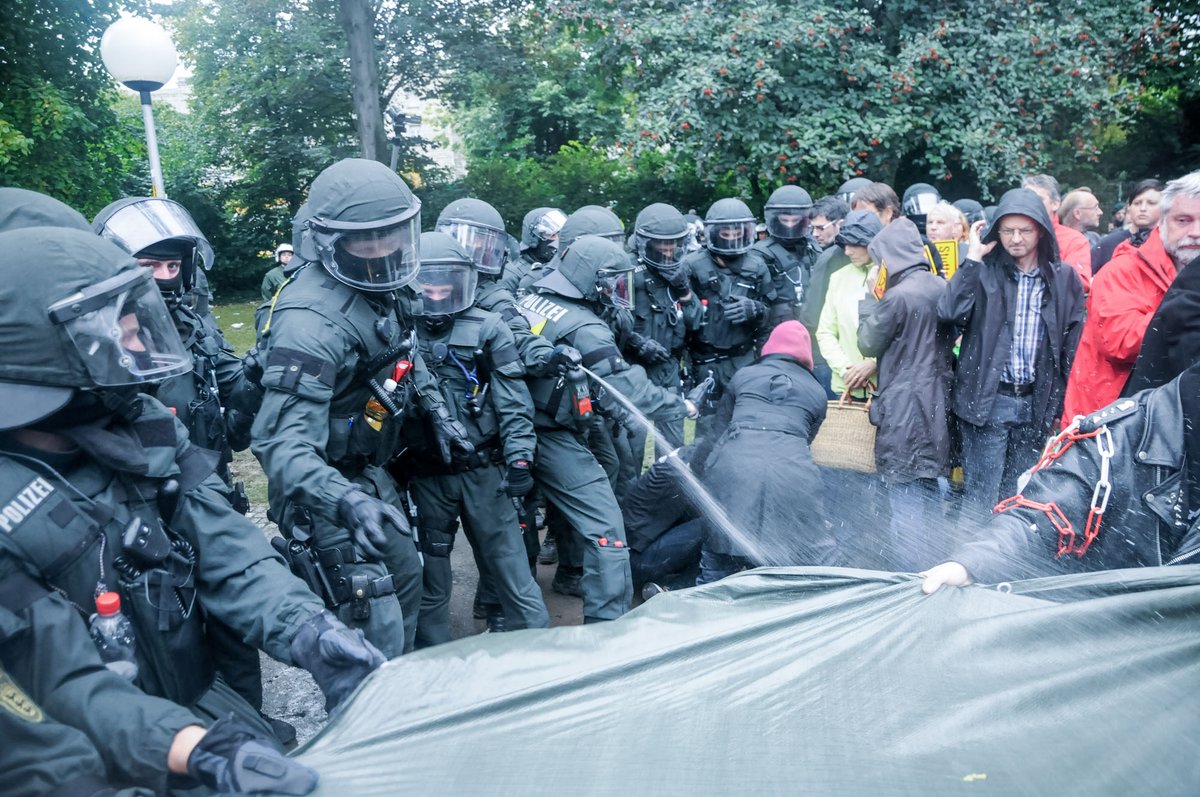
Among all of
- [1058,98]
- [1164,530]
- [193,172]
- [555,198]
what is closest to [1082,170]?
[1058,98]

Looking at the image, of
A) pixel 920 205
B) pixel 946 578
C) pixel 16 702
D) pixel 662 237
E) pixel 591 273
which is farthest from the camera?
pixel 920 205

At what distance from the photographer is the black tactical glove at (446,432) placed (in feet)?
13.3

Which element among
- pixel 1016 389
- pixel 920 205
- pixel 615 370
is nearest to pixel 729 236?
pixel 920 205

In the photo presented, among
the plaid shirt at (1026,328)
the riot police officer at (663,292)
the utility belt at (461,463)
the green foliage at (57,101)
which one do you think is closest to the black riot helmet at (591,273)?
the utility belt at (461,463)

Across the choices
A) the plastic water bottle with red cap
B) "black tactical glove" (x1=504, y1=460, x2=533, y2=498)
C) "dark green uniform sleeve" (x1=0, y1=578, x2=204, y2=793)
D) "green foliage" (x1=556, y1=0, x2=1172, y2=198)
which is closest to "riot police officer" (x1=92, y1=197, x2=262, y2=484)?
"black tactical glove" (x1=504, y1=460, x2=533, y2=498)

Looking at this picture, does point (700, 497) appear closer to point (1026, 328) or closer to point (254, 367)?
point (1026, 328)

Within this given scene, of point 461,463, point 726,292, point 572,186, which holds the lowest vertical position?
point 461,463

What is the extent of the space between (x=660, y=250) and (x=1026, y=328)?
7.99ft

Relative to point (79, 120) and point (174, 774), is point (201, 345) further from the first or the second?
point (79, 120)

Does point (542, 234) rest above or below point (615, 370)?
above

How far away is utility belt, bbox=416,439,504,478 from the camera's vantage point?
4410 millimetres

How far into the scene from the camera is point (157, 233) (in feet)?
13.4

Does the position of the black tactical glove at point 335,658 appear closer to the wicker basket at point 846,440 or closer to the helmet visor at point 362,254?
the helmet visor at point 362,254

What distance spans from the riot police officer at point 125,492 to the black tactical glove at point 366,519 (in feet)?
1.61
